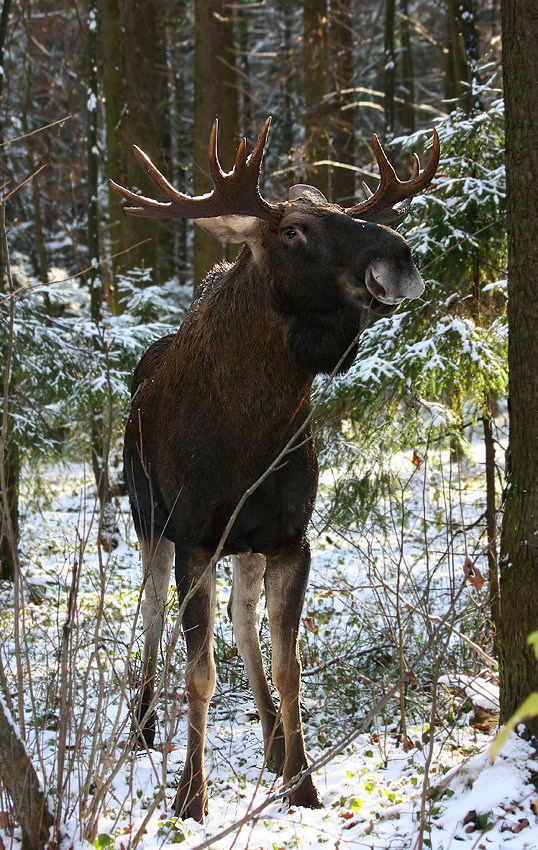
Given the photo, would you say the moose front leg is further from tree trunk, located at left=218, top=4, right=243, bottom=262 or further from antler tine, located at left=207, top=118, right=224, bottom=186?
tree trunk, located at left=218, top=4, right=243, bottom=262

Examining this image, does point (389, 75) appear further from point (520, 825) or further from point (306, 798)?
A: point (520, 825)

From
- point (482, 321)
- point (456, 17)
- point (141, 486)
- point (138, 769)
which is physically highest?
point (456, 17)

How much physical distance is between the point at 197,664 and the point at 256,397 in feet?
4.88

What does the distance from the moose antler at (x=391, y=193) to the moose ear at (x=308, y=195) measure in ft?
0.84

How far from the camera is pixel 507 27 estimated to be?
4008 millimetres

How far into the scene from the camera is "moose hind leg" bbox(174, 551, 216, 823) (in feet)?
14.2

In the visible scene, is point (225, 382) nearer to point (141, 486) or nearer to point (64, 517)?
point (141, 486)

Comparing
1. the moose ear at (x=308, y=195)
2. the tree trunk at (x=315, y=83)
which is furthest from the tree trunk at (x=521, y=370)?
the tree trunk at (x=315, y=83)

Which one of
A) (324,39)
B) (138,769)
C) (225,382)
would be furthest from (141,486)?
(324,39)

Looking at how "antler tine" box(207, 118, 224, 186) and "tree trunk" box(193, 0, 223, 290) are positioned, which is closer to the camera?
"antler tine" box(207, 118, 224, 186)

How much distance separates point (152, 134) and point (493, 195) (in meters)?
11.2

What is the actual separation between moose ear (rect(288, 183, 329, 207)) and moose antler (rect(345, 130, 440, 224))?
25cm

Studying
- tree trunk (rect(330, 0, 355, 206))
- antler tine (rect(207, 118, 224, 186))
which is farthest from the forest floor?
tree trunk (rect(330, 0, 355, 206))

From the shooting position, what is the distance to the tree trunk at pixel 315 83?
1333cm
